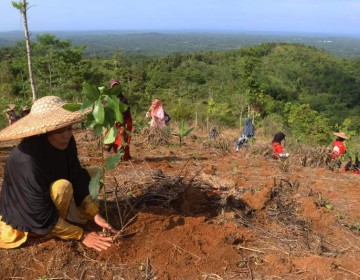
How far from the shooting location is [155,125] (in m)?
5.84

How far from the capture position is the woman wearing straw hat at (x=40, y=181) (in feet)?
6.79

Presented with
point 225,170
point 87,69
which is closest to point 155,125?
point 225,170

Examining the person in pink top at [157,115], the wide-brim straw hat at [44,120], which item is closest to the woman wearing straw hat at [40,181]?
the wide-brim straw hat at [44,120]

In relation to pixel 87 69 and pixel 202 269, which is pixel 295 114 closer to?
pixel 87 69

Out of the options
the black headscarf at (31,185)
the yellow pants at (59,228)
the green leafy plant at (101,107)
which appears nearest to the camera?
the green leafy plant at (101,107)

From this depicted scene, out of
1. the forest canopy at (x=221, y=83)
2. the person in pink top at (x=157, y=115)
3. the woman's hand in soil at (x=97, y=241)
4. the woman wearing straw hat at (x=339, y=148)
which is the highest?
the woman's hand in soil at (x=97, y=241)

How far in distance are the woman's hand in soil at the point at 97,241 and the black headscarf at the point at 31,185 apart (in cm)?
24

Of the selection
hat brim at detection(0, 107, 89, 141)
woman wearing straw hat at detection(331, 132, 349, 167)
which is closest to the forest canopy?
woman wearing straw hat at detection(331, 132, 349, 167)

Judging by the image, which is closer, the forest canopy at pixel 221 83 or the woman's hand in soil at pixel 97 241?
the woman's hand in soil at pixel 97 241

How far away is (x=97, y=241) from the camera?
2.26 metres

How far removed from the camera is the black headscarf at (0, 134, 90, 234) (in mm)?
2100

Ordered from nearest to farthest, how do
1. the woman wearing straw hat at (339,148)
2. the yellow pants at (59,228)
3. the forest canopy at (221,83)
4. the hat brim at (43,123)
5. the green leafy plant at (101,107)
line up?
1. the green leafy plant at (101,107)
2. the hat brim at (43,123)
3. the yellow pants at (59,228)
4. the woman wearing straw hat at (339,148)
5. the forest canopy at (221,83)

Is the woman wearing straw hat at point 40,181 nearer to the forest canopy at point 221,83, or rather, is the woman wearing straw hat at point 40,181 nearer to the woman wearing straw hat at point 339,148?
the woman wearing straw hat at point 339,148

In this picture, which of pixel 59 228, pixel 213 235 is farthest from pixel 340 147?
pixel 59 228
